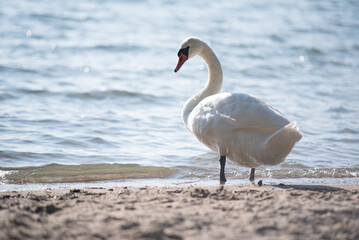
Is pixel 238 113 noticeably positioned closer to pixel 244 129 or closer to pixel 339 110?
pixel 244 129

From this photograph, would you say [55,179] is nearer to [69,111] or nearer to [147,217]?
[147,217]

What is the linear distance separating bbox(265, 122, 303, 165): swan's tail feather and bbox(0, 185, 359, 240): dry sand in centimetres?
50

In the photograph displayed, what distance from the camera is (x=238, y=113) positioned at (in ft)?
16.2

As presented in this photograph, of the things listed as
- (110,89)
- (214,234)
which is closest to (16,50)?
(110,89)

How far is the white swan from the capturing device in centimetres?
466

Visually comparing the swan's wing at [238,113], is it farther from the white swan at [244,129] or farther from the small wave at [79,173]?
the small wave at [79,173]

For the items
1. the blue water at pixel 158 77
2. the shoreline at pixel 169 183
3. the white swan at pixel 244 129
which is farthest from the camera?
the blue water at pixel 158 77

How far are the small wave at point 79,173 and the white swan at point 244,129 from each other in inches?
45.2

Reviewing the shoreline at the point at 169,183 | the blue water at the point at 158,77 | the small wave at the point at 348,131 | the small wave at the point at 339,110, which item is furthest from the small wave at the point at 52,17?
the shoreline at the point at 169,183

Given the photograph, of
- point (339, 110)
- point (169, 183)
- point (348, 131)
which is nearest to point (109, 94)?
point (339, 110)

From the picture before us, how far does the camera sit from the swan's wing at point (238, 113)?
15.7 ft

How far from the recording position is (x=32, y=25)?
17625mm

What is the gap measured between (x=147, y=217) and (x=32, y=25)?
1559cm

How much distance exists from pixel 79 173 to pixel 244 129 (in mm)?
2419
